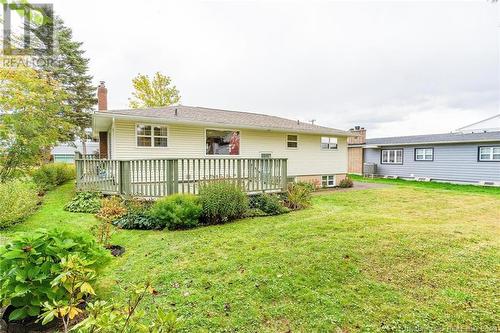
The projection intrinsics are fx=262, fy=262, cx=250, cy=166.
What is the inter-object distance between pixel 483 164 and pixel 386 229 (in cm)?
1663

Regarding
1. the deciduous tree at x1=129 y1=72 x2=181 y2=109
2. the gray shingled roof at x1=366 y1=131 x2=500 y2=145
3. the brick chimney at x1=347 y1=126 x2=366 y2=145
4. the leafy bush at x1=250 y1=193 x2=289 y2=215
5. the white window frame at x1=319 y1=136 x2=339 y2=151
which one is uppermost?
the deciduous tree at x1=129 y1=72 x2=181 y2=109

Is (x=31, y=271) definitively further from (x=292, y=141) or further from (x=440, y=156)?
(x=440, y=156)

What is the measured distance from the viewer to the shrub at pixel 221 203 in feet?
23.0

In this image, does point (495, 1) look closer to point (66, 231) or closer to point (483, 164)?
point (66, 231)

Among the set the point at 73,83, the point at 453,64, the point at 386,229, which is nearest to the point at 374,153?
the point at 453,64

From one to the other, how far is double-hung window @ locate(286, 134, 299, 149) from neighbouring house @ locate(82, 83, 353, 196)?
1 centimetres

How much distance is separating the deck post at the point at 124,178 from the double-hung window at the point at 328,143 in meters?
11.4

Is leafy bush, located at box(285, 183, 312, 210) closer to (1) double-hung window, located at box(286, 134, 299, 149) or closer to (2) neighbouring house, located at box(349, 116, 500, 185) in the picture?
(1) double-hung window, located at box(286, 134, 299, 149)

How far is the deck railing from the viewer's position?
26.1 feet

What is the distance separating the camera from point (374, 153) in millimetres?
23766

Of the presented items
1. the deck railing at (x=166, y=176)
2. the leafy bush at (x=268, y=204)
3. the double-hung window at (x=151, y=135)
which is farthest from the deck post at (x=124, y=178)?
the leafy bush at (x=268, y=204)

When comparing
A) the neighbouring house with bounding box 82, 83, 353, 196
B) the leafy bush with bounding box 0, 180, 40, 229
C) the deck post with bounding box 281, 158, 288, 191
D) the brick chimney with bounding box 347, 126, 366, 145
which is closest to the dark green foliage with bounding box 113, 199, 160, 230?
the neighbouring house with bounding box 82, 83, 353, 196

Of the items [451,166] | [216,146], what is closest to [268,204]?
[216,146]

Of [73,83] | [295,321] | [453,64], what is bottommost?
[295,321]
